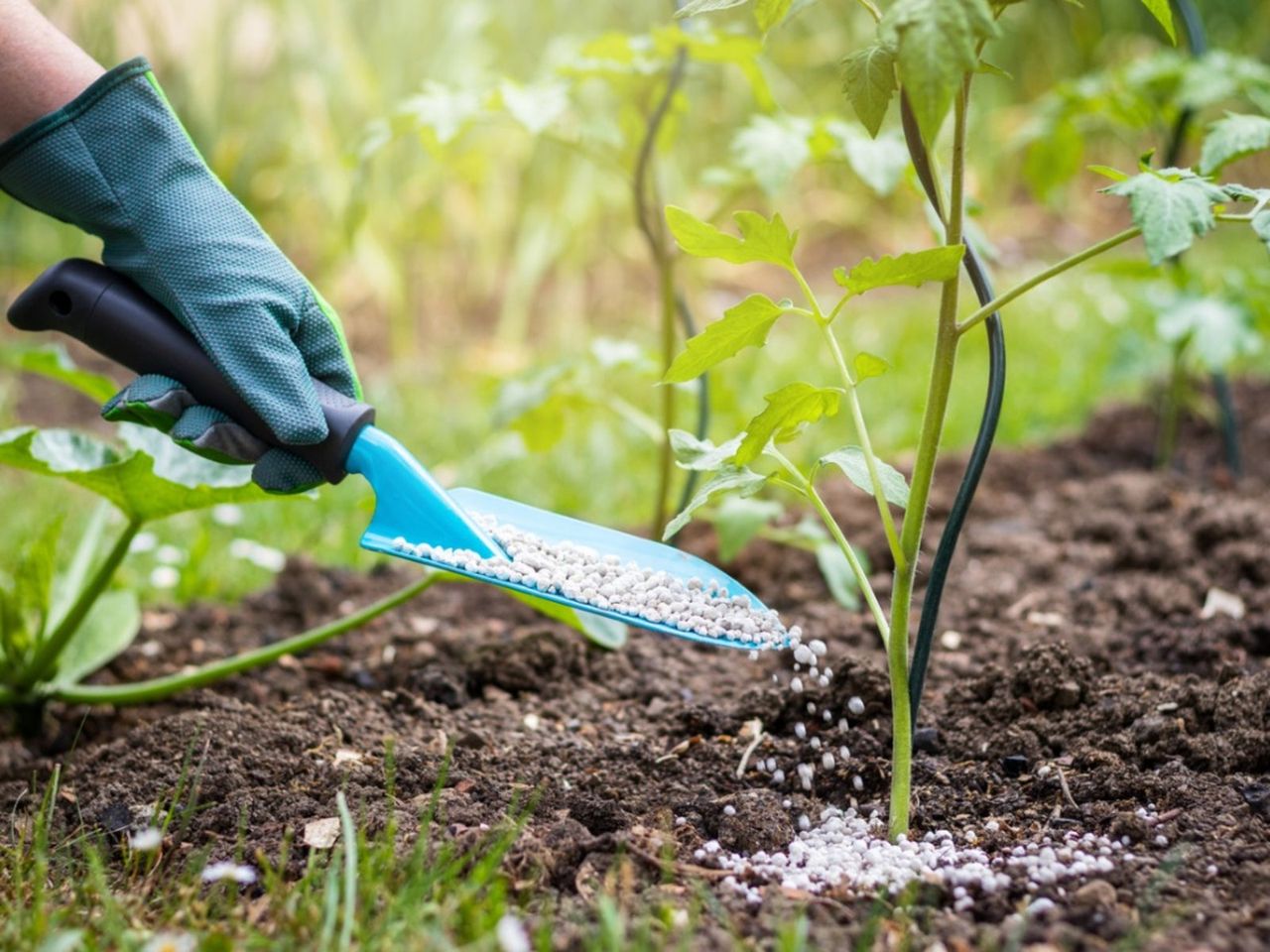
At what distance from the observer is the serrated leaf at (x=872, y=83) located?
45.8 inches

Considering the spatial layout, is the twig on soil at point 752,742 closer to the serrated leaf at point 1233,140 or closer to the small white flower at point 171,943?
the small white flower at point 171,943

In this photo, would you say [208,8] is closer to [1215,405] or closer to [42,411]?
[42,411]

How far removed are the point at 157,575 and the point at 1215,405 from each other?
97.5 inches

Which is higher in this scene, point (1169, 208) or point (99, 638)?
point (1169, 208)

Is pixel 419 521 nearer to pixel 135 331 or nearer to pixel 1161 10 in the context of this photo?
pixel 135 331

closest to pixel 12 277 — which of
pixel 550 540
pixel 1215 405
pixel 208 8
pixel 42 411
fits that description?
pixel 42 411

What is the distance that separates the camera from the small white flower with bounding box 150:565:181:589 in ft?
7.70

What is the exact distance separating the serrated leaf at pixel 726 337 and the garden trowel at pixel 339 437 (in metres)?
0.29

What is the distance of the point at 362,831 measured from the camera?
1.24m

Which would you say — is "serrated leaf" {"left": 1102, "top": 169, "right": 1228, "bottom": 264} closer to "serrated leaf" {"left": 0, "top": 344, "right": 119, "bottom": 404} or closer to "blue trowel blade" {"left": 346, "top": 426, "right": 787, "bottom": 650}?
"blue trowel blade" {"left": 346, "top": 426, "right": 787, "bottom": 650}

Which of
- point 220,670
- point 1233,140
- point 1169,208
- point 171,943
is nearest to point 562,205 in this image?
point 220,670

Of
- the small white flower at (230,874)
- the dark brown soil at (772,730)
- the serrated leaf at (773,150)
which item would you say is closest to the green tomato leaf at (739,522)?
the dark brown soil at (772,730)

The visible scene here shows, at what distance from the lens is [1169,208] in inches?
43.3

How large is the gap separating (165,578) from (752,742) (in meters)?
1.34
